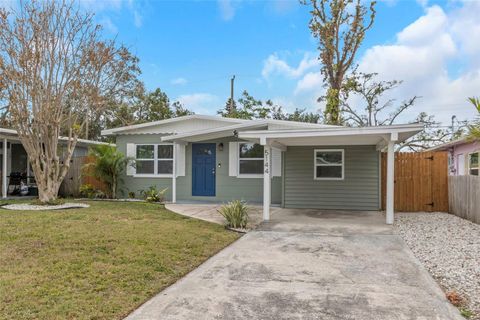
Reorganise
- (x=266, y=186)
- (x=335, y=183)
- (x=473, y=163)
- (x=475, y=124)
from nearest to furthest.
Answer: (x=475, y=124) < (x=266, y=186) < (x=335, y=183) < (x=473, y=163)

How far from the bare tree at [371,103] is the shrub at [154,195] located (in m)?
13.7

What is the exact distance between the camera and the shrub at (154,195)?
11.8 metres

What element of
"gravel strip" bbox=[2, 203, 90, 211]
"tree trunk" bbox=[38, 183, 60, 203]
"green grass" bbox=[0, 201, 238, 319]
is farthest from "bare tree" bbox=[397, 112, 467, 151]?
"tree trunk" bbox=[38, 183, 60, 203]

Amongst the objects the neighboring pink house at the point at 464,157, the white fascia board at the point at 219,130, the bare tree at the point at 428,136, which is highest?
the bare tree at the point at 428,136

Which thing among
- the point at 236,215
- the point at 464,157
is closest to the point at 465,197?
the point at 464,157

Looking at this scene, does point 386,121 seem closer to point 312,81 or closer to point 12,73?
point 312,81

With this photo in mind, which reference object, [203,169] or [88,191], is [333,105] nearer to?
[203,169]

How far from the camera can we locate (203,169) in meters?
12.1

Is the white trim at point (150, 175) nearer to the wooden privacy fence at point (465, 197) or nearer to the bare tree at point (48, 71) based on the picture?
the bare tree at point (48, 71)

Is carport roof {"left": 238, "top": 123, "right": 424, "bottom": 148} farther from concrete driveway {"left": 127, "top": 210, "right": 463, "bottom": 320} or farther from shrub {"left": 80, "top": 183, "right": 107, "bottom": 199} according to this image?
shrub {"left": 80, "top": 183, "right": 107, "bottom": 199}

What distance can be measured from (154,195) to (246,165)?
10.8 feet

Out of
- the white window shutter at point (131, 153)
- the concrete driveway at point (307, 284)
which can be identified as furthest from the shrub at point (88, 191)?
the concrete driveway at point (307, 284)

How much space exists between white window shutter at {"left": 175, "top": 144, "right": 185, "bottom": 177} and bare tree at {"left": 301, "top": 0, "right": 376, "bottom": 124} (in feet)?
33.7

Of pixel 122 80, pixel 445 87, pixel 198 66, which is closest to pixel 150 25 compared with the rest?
pixel 122 80
